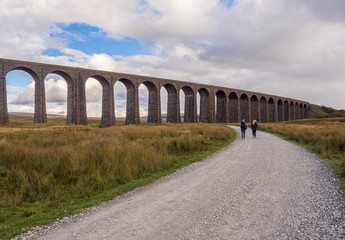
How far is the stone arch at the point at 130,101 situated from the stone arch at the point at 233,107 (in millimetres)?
32140

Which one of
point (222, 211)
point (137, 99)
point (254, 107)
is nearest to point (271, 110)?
point (254, 107)

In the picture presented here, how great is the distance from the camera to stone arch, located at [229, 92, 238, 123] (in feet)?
201

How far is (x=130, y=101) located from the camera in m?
40.5

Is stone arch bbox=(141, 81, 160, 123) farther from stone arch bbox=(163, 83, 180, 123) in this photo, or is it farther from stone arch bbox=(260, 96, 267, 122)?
stone arch bbox=(260, 96, 267, 122)

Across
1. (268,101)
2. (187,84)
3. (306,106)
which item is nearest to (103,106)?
(187,84)

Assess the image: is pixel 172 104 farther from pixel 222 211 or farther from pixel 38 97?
pixel 222 211

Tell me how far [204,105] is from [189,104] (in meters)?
5.38

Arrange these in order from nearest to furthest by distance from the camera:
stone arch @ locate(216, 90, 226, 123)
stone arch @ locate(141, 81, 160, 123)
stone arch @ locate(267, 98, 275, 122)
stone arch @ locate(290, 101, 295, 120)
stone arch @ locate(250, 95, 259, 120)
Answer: stone arch @ locate(141, 81, 160, 123) → stone arch @ locate(216, 90, 226, 123) → stone arch @ locate(250, 95, 259, 120) → stone arch @ locate(267, 98, 275, 122) → stone arch @ locate(290, 101, 295, 120)

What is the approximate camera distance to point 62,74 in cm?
3322

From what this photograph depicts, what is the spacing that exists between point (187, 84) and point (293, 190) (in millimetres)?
44857

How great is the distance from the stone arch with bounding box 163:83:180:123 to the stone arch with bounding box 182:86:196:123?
158 inches

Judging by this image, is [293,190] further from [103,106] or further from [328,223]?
[103,106]

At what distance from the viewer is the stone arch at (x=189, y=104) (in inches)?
1969

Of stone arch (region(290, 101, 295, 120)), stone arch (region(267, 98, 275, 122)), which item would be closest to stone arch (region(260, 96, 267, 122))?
stone arch (region(267, 98, 275, 122))
